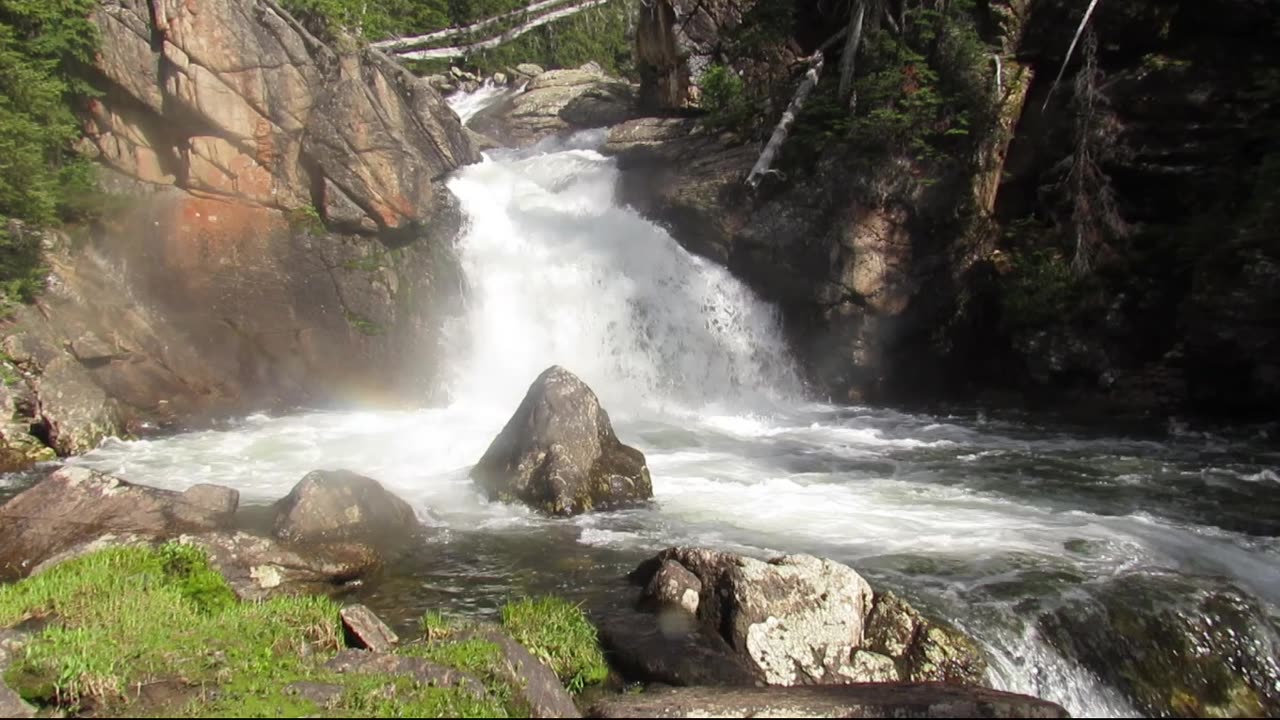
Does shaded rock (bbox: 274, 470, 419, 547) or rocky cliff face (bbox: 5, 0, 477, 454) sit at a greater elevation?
rocky cliff face (bbox: 5, 0, 477, 454)

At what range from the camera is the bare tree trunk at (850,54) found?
2108 centimetres

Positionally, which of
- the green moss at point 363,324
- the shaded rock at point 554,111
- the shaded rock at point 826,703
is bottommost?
the shaded rock at point 826,703

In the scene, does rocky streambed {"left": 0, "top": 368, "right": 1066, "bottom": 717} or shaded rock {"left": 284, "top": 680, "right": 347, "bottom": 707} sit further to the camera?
rocky streambed {"left": 0, "top": 368, "right": 1066, "bottom": 717}

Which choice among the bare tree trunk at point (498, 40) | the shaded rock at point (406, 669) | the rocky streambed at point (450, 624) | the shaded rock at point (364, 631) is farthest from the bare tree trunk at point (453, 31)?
the shaded rock at point (406, 669)

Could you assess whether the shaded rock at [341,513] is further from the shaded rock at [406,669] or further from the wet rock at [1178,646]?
the wet rock at [1178,646]

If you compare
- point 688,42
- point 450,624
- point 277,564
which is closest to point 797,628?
point 450,624

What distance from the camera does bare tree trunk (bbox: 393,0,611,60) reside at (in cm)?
4034

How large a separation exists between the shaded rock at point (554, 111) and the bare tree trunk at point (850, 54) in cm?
984

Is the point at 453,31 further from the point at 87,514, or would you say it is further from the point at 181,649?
the point at 181,649

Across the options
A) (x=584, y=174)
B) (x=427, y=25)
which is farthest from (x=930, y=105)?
(x=427, y=25)

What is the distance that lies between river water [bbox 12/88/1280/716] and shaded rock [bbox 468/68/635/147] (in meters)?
4.00

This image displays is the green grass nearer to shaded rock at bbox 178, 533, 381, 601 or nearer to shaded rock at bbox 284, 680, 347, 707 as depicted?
shaded rock at bbox 284, 680, 347, 707

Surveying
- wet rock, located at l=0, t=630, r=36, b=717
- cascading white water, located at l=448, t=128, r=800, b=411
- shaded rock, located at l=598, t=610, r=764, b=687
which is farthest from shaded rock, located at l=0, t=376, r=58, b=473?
shaded rock, located at l=598, t=610, r=764, b=687

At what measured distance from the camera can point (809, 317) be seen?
2130 centimetres
